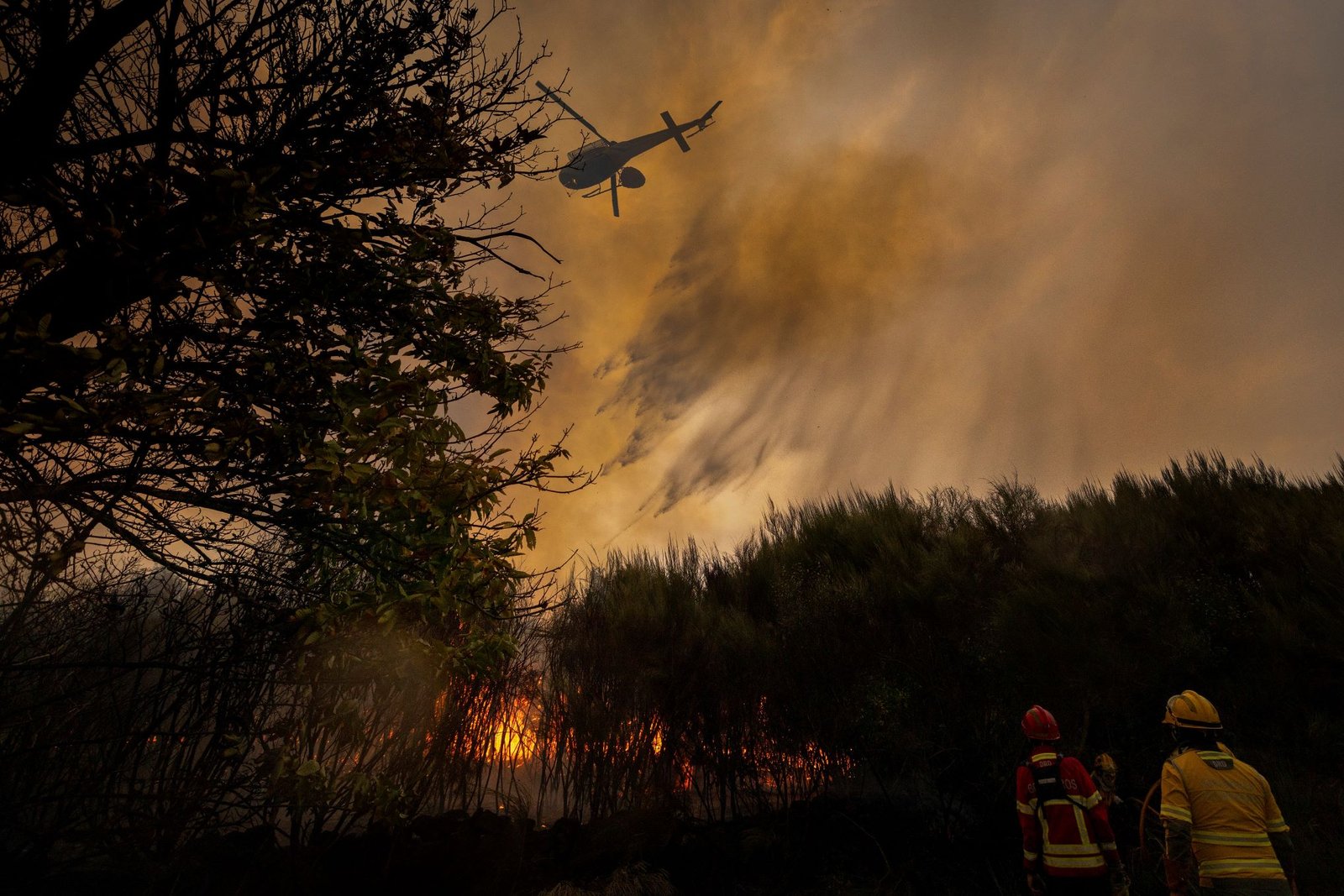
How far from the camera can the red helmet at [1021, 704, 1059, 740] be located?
5352 mm

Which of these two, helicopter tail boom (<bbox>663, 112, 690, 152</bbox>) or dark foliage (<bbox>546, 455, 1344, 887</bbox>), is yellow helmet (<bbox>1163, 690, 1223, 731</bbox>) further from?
helicopter tail boom (<bbox>663, 112, 690, 152</bbox>)

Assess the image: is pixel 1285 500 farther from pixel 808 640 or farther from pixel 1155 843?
pixel 808 640

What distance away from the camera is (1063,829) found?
5.10 metres

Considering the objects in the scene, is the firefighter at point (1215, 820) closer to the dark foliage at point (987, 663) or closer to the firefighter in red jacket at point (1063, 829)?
the firefighter in red jacket at point (1063, 829)

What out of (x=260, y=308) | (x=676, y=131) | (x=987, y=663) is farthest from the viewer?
(x=676, y=131)

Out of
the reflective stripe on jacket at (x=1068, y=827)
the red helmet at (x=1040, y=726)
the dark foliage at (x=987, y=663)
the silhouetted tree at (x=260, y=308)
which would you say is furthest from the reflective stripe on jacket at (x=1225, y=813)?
the silhouetted tree at (x=260, y=308)

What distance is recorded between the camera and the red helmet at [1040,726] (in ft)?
17.6

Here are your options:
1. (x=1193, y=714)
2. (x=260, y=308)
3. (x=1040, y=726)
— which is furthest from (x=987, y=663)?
(x=260, y=308)

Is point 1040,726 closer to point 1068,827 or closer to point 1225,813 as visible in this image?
point 1068,827

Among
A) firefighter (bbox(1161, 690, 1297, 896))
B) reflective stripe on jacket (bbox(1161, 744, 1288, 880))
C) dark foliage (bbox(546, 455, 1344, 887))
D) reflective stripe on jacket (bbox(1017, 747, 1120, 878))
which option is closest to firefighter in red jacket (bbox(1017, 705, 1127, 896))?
reflective stripe on jacket (bbox(1017, 747, 1120, 878))

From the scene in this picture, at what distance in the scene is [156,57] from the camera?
3885 millimetres

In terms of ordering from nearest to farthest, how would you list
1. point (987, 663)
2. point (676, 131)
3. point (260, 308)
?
point (260, 308), point (987, 663), point (676, 131)

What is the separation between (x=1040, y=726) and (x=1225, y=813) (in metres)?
1.26

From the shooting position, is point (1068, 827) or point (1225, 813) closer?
point (1225, 813)
